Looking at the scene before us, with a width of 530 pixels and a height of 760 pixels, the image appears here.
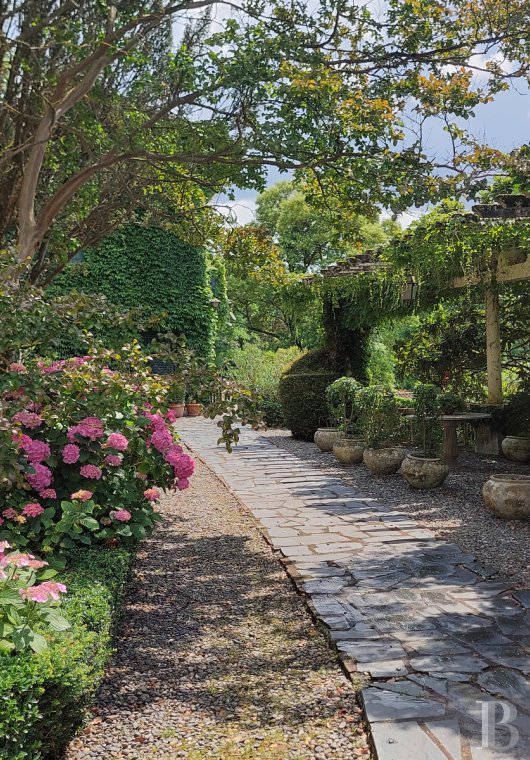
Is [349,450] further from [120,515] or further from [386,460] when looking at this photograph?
[120,515]

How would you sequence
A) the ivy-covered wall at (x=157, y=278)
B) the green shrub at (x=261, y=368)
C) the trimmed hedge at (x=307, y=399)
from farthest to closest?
the ivy-covered wall at (x=157, y=278) < the green shrub at (x=261, y=368) < the trimmed hedge at (x=307, y=399)

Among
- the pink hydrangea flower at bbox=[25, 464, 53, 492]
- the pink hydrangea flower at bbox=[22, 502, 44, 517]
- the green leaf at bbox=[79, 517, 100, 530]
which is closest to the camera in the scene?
the green leaf at bbox=[79, 517, 100, 530]

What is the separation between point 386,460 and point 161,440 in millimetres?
4377

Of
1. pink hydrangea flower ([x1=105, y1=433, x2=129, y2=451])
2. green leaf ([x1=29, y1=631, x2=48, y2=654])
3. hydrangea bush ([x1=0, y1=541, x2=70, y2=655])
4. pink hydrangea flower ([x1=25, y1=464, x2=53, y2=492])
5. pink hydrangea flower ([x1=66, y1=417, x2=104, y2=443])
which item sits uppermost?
pink hydrangea flower ([x1=66, y1=417, x2=104, y2=443])

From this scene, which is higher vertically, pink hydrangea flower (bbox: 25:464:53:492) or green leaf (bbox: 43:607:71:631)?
pink hydrangea flower (bbox: 25:464:53:492)

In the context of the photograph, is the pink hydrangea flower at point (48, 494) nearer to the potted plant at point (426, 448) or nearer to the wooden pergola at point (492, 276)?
the potted plant at point (426, 448)

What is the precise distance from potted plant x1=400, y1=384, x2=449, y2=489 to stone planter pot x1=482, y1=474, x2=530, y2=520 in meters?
1.28

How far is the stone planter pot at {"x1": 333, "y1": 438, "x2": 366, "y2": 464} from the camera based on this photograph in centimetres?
898

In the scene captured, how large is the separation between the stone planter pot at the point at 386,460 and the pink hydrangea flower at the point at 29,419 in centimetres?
516

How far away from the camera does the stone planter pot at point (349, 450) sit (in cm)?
898

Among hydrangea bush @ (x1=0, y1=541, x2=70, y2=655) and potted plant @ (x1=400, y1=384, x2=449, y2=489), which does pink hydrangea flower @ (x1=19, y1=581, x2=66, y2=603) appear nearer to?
hydrangea bush @ (x1=0, y1=541, x2=70, y2=655)

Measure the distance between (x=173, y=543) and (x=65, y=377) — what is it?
79.8 inches

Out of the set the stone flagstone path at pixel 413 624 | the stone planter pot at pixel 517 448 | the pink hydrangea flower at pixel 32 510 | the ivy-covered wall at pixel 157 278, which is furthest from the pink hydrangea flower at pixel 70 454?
the ivy-covered wall at pixel 157 278

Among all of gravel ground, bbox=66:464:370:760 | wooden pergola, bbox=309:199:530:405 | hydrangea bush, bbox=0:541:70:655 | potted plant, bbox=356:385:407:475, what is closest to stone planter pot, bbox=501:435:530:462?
wooden pergola, bbox=309:199:530:405
